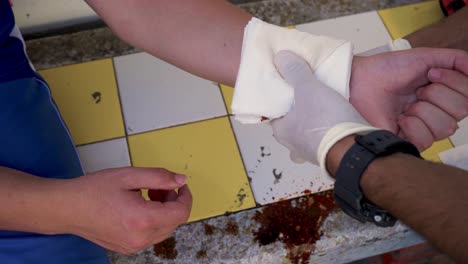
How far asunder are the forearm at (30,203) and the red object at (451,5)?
1.27 meters

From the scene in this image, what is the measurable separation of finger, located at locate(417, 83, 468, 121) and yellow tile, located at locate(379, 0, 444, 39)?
0.66 m

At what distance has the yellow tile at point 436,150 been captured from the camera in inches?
51.5

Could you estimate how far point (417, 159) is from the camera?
641 mm

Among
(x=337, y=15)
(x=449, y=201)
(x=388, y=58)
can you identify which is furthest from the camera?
(x=337, y=15)

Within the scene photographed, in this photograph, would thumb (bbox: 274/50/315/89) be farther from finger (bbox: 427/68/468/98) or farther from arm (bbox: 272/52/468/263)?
finger (bbox: 427/68/468/98)

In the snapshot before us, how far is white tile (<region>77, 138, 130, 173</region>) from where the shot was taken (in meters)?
1.28

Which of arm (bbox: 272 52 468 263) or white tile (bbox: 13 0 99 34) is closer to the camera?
arm (bbox: 272 52 468 263)

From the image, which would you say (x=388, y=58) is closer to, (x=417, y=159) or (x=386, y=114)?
(x=386, y=114)

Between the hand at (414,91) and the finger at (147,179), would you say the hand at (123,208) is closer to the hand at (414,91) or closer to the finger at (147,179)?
the finger at (147,179)

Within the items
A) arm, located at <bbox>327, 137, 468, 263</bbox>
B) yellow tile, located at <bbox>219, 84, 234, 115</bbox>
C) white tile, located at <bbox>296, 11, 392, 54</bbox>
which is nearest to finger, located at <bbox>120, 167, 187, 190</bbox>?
arm, located at <bbox>327, 137, 468, 263</bbox>

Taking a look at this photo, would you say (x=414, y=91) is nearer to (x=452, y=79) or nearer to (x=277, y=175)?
(x=452, y=79)

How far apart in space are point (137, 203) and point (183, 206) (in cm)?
9

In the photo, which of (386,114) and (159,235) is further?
(386,114)

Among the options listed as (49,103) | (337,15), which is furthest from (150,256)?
(337,15)
